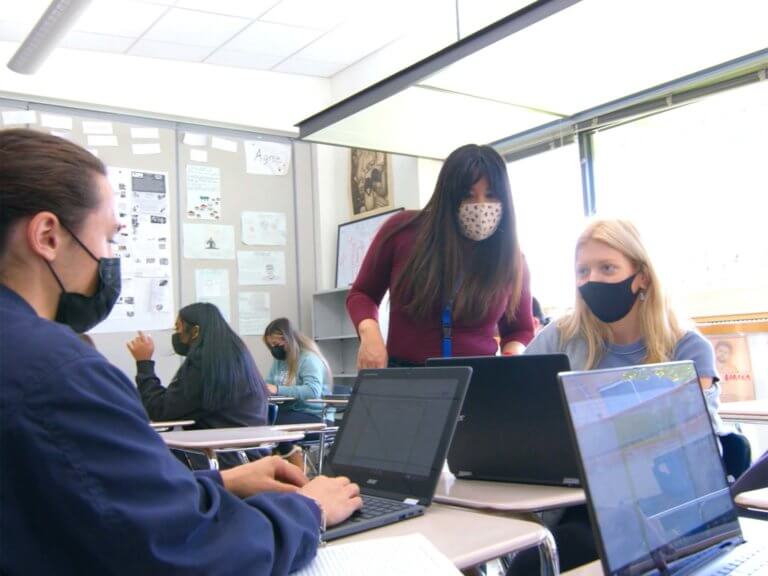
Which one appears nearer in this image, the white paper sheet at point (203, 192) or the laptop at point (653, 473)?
the laptop at point (653, 473)

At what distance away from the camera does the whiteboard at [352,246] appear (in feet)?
19.5

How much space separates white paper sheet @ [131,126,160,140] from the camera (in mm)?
5535

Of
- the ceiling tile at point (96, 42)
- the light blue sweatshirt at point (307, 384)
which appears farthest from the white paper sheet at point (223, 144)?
the light blue sweatshirt at point (307, 384)

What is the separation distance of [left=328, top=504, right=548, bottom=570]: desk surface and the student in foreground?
0.54ft

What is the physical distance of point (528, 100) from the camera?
13.5 feet

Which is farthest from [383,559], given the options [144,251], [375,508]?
[144,251]

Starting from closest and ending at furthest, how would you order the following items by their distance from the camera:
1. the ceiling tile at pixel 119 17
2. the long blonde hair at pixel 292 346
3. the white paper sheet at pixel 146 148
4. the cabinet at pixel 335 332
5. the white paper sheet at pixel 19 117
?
the ceiling tile at pixel 119 17 → the white paper sheet at pixel 19 117 → the long blonde hair at pixel 292 346 → the white paper sheet at pixel 146 148 → the cabinet at pixel 335 332

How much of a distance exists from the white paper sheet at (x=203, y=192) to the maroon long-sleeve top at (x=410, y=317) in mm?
3962

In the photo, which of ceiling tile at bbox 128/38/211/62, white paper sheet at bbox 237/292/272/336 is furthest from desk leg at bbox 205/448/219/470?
ceiling tile at bbox 128/38/211/62

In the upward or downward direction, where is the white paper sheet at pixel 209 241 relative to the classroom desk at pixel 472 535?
→ upward

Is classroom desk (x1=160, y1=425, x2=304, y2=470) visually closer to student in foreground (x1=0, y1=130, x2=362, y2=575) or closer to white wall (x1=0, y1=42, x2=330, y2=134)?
student in foreground (x1=0, y1=130, x2=362, y2=575)

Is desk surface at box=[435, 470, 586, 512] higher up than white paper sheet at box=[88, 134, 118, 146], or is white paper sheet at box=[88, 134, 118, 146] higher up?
white paper sheet at box=[88, 134, 118, 146]

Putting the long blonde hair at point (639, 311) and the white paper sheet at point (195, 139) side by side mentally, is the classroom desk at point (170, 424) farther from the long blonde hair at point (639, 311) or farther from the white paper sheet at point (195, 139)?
the white paper sheet at point (195, 139)

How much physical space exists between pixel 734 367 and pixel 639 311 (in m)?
2.29
